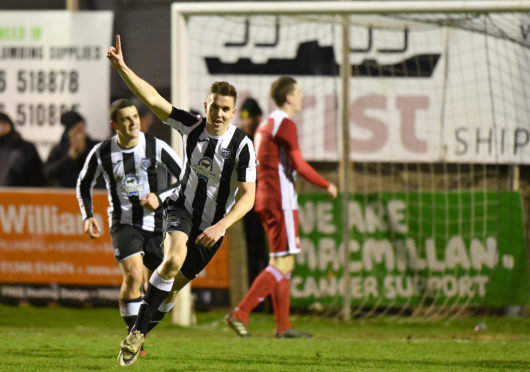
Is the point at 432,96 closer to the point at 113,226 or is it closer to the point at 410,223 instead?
the point at 410,223

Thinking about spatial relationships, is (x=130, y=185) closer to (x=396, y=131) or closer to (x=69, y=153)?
(x=396, y=131)

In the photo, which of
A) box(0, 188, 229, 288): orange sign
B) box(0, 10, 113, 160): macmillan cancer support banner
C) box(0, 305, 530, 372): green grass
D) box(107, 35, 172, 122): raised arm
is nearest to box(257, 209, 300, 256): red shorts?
box(0, 305, 530, 372): green grass

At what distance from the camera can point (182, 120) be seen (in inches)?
218

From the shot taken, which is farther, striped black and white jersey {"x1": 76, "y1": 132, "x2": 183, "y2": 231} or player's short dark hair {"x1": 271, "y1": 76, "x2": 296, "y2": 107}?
player's short dark hair {"x1": 271, "y1": 76, "x2": 296, "y2": 107}

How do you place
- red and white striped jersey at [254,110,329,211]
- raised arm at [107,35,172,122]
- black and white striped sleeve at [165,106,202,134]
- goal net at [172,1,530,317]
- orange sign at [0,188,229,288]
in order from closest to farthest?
raised arm at [107,35,172,122] → black and white striped sleeve at [165,106,202,134] → red and white striped jersey at [254,110,329,211] → goal net at [172,1,530,317] → orange sign at [0,188,229,288]

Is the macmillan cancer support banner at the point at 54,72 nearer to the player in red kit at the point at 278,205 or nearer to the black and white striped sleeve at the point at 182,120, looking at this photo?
the player in red kit at the point at 278,205

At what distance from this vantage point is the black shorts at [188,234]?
5.54 metres

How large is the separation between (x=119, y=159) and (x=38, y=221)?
4059 millimetres

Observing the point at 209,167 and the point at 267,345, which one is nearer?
the point at 209,167

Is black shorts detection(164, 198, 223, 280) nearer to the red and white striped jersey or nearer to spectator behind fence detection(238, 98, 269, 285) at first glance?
the red and white striped jersey

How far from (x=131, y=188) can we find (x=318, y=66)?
3.86 metres

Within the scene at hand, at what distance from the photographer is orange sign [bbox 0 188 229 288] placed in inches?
399

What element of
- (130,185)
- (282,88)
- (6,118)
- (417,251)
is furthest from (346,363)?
(6,118)

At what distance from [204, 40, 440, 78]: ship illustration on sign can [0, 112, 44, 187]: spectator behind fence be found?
238 cm
